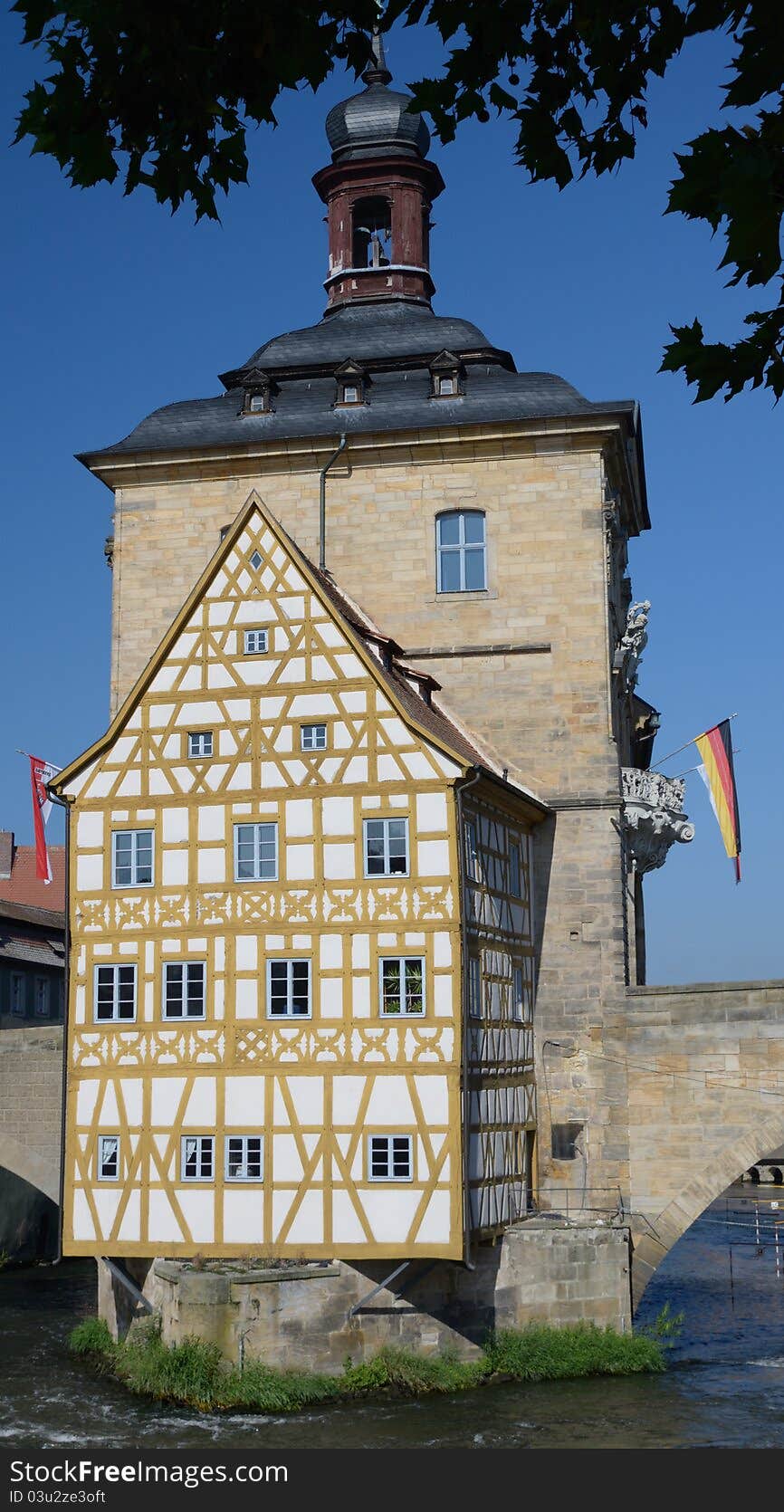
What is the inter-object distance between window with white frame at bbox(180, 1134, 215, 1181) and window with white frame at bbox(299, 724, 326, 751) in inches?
203

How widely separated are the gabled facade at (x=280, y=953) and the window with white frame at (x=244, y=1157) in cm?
4

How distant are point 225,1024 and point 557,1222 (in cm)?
578

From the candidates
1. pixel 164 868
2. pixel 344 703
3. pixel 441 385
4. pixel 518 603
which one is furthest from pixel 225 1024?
pixel 441 385

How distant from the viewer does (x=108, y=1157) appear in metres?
22.8

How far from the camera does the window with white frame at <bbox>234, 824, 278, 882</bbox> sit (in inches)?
901

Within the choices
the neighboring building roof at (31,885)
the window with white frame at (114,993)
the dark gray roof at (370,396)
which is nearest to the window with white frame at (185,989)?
the window with white frame at (114,993)

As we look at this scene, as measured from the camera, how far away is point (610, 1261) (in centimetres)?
2384

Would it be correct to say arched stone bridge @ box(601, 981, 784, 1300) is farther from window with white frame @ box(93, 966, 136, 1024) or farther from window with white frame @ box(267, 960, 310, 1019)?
window with white frame @ box(93, 966, 136, 1024)

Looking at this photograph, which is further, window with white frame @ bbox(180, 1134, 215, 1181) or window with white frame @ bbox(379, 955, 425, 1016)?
window with white frame @ bbox(180, 1134, 215, 1181)

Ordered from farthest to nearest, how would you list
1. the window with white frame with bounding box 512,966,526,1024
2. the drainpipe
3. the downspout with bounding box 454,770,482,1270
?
the drainpipe
the window with white frame with bounding box 512,966,526,1024
the downspout with bounding box 454,770,482,1270

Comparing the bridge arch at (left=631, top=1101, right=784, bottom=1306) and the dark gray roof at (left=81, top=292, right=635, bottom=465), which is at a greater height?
the dark gray roof at (left=81, top=292, right=635, bottom=465)

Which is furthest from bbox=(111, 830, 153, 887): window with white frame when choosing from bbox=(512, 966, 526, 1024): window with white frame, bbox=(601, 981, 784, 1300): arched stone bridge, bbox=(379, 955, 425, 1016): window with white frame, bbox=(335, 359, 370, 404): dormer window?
bbox=(335, 359, 370, 404): dormer window

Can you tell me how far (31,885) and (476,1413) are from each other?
93.5ft

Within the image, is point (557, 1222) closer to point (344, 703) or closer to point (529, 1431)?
point (529, 1431)
